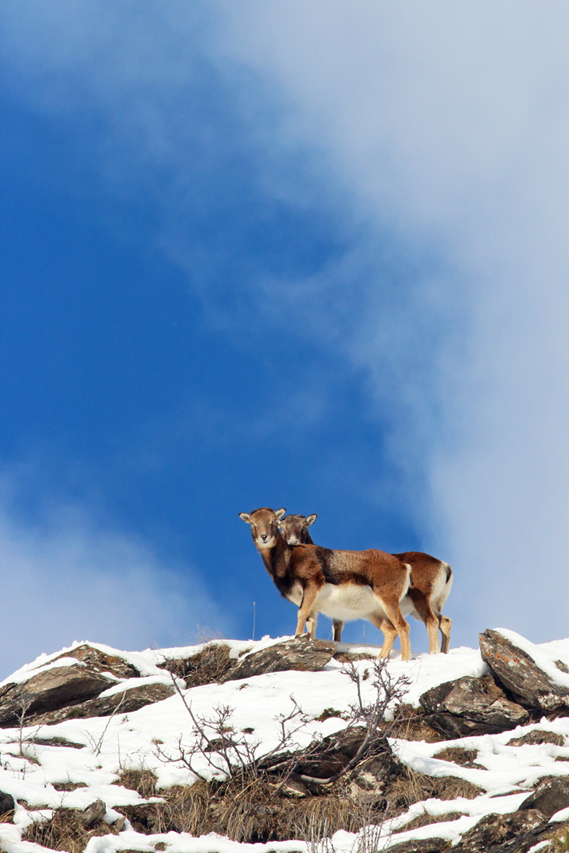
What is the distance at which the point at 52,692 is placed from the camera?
13688 millimetres

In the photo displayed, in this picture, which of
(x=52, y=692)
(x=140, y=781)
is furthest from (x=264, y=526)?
(x=140, y=781)

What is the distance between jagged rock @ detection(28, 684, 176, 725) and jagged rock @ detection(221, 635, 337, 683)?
4.34ft

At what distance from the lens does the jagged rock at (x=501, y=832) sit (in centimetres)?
734

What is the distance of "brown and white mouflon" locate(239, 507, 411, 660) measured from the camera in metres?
15.8

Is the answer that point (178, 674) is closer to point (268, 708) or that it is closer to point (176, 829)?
point (268, 708)

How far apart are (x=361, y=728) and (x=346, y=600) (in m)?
6.08

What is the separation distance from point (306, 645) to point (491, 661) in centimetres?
376

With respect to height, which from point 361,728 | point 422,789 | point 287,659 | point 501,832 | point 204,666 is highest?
point 204,666

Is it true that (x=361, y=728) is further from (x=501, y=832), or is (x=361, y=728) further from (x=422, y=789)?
(x=501, y=832)

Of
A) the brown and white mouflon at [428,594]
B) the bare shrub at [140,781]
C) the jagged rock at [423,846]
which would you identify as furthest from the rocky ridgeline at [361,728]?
the brown and white mouflon at [428,594]

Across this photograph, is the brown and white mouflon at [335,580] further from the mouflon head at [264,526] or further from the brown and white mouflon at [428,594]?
the brown and white mouflon at [428,594]

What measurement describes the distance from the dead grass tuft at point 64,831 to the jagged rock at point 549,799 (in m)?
4.43

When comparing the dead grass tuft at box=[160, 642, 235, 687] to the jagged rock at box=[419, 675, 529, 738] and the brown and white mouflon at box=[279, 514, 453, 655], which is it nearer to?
the brown and white mouflon at box=[279, 514, 453, 655]

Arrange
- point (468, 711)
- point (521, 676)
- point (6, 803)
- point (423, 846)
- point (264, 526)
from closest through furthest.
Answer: point (423, 846)
point (6, 803)
point (468, 711)
point (521, 676)
point (264, 526)
